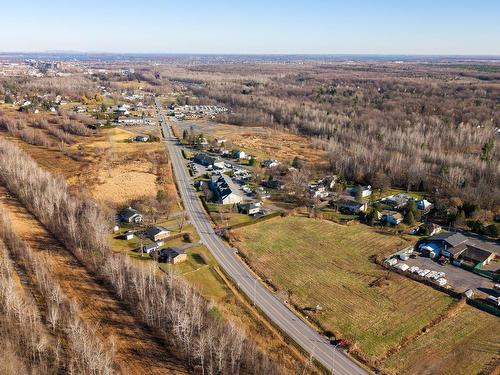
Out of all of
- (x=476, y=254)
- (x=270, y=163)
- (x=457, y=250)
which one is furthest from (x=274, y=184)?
(x=476, y=254)

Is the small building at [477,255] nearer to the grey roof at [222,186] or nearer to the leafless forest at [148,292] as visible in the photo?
the leafless forest at [148,292]

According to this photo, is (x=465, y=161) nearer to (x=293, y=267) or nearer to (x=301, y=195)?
(x=301, y=195)

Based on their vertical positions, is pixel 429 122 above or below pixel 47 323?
above

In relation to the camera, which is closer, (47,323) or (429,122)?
(47,323)

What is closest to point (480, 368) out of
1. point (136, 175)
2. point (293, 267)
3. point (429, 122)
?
point (293, 267)

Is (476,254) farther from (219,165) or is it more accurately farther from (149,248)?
(219,165)
